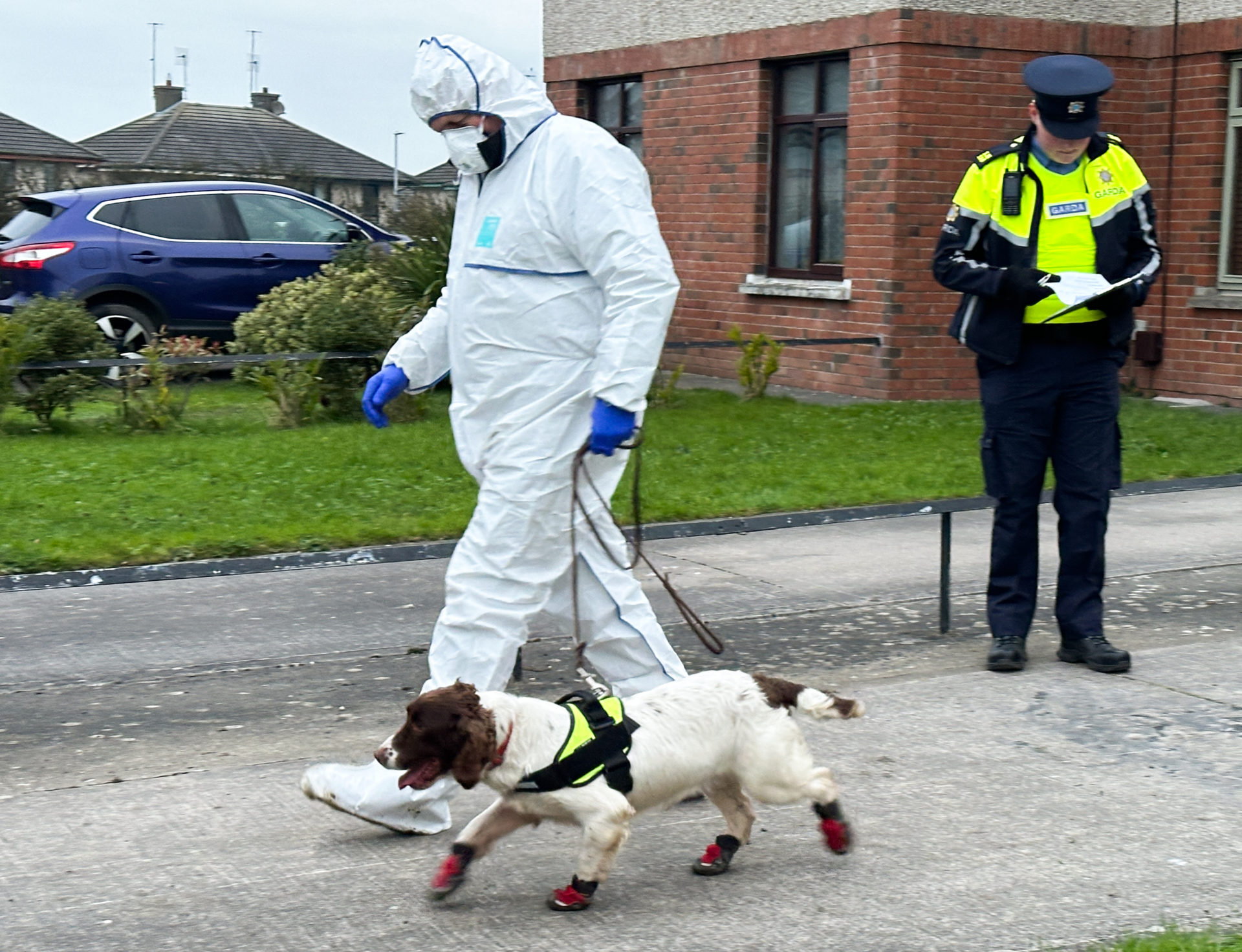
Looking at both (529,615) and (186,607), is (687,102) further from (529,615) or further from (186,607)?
(529,615)

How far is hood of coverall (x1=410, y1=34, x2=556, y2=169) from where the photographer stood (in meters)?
4.19

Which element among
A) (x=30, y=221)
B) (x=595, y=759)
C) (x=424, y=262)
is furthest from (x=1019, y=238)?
(x=30, y=221)

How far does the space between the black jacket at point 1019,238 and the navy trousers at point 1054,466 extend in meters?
0.12

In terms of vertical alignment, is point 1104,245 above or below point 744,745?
above

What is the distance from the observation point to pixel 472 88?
13.8ft

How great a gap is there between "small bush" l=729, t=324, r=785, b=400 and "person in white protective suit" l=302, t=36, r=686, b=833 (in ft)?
28.8

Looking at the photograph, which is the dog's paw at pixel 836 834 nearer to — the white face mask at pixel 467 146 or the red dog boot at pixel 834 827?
the red dog boot at pixel 834 827

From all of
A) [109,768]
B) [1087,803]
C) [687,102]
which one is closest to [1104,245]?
[1087,803]

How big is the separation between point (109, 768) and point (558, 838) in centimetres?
140

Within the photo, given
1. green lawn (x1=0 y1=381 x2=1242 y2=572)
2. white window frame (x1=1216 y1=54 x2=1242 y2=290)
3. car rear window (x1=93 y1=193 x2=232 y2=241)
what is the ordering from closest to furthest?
green lawn (x1=0 y1=381 x2=1242 y2=572)
white window frame (x1=1216 y1=54 x2=1242 y2=290)
car rear window (x1=93 y1=193 x2=232 y2=241)

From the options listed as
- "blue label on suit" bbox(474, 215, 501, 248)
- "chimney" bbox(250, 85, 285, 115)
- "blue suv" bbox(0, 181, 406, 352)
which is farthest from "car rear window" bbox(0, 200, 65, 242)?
"chimney" bbox(250, 85, 285, 115)

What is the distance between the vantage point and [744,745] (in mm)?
3822

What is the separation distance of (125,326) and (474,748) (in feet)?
38.9

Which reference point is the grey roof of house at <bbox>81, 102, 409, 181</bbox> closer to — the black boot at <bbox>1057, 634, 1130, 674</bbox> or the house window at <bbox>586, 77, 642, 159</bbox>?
the house window at <bbox>586, 77, 642, 159</bbox>
